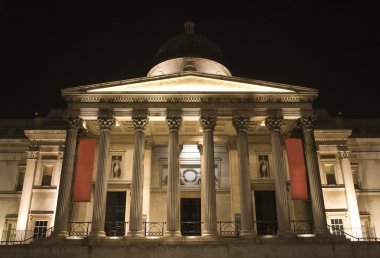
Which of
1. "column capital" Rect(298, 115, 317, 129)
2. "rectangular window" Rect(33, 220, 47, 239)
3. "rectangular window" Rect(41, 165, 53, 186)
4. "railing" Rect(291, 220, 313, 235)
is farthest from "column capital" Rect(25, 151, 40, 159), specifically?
"column capital" Rect(298, 115, 317, 129)

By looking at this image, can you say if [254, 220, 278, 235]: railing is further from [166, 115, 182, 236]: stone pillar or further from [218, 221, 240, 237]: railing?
[166, 115, 182, 236]: stone pillar

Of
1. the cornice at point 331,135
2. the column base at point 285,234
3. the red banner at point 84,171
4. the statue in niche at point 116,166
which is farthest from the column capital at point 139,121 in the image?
the cornice at point 331,135

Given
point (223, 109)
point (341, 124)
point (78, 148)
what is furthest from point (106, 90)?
point (341, 124)

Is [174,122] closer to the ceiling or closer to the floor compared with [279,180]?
closer to the ceiling

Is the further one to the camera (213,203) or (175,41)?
(175,41)

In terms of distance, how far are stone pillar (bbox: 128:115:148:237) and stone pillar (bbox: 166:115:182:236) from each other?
5.67 ft

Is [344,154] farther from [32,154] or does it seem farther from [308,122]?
[32,154]

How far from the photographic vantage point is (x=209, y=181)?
25.7 meters

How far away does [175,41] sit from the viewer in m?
40.5

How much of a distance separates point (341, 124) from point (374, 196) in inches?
254

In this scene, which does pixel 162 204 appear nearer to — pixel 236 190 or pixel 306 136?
pixel 236 190

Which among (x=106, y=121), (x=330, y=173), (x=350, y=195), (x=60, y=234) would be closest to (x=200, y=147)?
(x=106, y=121)

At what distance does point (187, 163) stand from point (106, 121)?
8.12 metres

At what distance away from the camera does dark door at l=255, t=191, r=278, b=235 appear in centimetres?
2988
